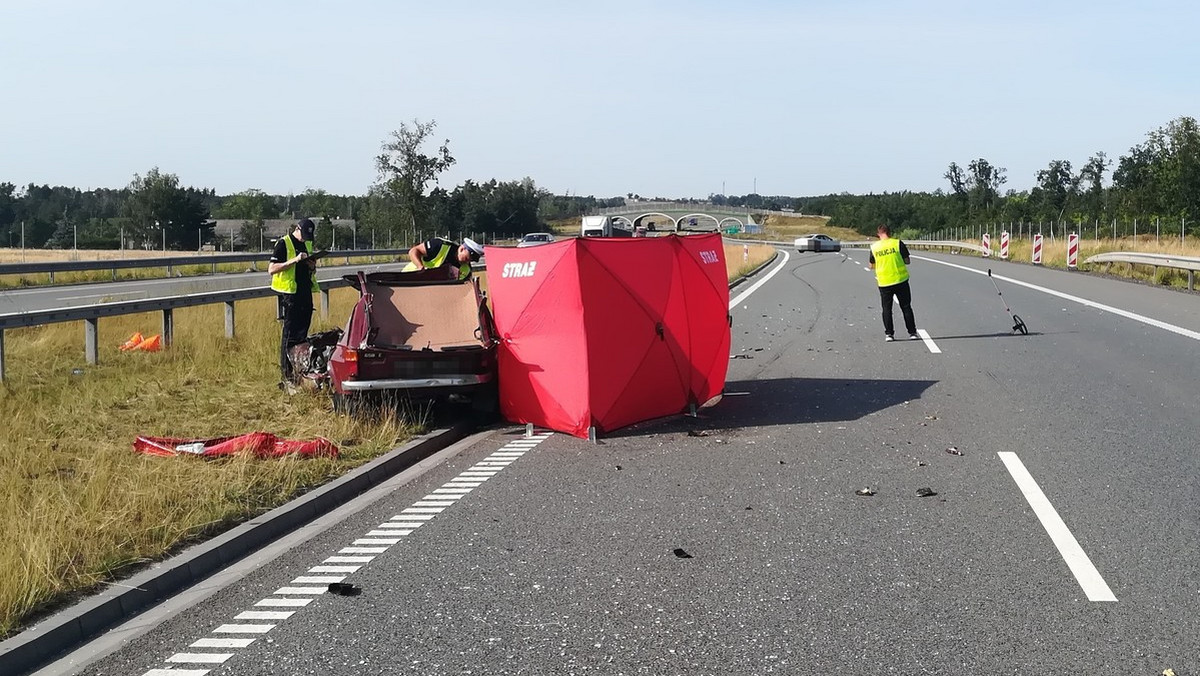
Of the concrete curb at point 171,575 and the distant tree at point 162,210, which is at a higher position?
the distant tree at point 162,210

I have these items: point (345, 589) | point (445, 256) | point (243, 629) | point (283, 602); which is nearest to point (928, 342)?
point (445, 256)

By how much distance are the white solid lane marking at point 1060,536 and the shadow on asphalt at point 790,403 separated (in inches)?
92.1

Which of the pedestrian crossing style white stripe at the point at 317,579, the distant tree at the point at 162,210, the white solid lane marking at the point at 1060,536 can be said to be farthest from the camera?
the distant tree at the point at 162,210

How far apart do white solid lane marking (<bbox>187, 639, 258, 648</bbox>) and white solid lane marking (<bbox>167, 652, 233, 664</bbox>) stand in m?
0.08

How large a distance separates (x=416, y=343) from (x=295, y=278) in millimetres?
3020

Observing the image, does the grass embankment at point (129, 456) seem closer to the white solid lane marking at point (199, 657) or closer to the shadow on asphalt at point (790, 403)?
the white solid lane marking at point (199, 657)

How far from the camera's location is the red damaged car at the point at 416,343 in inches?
392

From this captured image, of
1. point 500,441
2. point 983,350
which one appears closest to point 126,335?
point 500,441

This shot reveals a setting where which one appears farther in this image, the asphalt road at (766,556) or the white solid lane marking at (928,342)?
the white solid lane marking at (928,342)

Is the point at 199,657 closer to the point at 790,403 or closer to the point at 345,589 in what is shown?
the point at 345,589

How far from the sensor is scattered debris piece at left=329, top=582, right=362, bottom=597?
560cm

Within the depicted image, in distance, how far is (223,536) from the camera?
654 centimetres

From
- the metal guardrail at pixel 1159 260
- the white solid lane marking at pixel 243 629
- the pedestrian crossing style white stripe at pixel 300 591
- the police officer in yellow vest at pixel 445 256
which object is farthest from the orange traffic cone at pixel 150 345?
the metal guardrail at pixel 1159 260

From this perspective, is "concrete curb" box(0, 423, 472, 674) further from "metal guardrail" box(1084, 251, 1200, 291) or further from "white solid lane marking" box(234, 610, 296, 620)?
"metal guardrail" box(1084, 251, 1200, 291)
